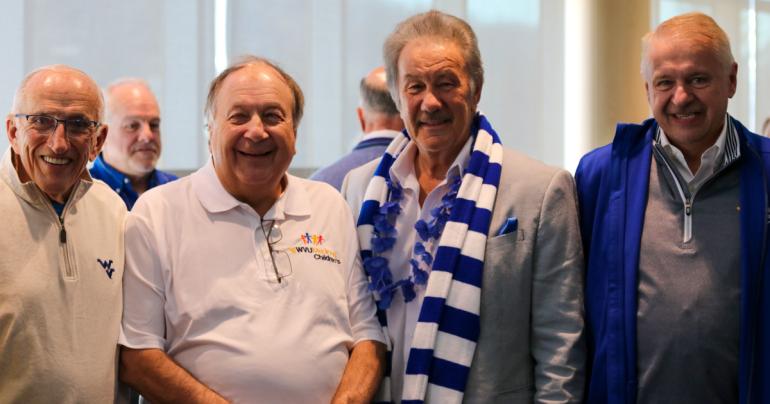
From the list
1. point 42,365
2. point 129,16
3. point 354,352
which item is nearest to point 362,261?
point 354,352

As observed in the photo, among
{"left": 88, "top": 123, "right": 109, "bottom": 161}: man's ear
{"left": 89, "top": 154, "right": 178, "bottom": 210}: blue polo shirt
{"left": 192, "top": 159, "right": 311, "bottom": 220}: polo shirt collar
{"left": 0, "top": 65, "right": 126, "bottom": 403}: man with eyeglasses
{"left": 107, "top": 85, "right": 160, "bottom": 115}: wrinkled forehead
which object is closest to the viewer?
{"left": 0, "top": 65, "right": 126, "bottom": 403}: man with eyeglasses

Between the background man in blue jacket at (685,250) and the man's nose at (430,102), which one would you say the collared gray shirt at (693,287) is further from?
the man's nose at (430,102)

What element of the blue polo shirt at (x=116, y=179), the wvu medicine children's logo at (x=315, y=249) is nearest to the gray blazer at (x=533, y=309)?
the wvu medicine children's logo at (x=315, y=249)

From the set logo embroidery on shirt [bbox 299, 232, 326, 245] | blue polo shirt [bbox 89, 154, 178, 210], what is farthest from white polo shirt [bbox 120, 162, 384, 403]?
blue polo shirt [bbox 89, 154, 178, 210]

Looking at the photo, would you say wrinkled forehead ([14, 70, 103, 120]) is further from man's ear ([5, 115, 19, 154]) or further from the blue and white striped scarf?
the blue and white striped scarf

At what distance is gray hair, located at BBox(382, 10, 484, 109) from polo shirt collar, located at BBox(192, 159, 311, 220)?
1.37 ft

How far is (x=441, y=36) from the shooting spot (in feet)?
8.30

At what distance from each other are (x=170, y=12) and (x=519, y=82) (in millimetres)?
2410

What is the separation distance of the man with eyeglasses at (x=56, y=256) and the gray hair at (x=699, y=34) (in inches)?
59.7

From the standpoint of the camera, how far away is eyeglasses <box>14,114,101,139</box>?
2230 mm

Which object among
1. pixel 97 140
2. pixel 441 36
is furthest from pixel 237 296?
pixel 441 36

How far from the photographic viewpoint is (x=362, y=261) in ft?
8.60

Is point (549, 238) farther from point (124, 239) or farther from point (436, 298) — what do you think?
point (124, 239)

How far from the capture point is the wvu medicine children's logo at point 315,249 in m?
2.46
